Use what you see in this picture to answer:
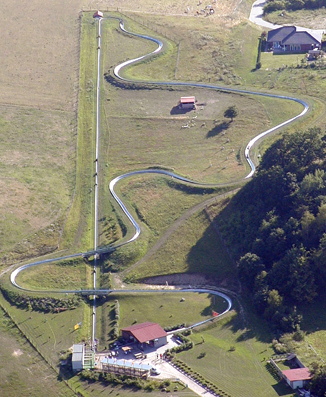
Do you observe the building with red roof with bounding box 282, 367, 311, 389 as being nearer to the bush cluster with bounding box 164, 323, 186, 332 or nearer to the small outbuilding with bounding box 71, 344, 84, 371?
the bush cluster with bounding box 164, 323, 186, 332

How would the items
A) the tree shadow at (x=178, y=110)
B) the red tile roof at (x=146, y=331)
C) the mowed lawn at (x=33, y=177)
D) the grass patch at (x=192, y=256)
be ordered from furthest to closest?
the tree shadow at (x=178, y=110) < the mowed lawn at (x=33, y=177) < the grass patch at (x=192, y=256) < the red tile roof at (x=146, y=331)

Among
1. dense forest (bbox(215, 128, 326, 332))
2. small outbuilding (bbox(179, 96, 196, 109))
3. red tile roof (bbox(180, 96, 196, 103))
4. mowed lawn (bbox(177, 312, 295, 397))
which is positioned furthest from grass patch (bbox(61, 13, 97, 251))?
mowed lawn (bbox(177, 312, 295, 397))

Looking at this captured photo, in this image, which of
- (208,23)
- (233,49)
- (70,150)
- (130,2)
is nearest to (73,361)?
(70,150)

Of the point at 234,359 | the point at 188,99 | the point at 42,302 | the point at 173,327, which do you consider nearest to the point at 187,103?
the point at 188,99

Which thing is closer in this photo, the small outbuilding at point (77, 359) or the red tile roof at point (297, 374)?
the red tile roof at point (297, 374)

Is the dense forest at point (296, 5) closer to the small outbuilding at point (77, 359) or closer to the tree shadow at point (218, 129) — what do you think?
the tree shadow at point (218, 129)

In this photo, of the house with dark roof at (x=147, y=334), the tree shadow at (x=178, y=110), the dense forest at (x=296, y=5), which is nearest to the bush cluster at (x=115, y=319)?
the house with dark roof at (x=147, y=334)
